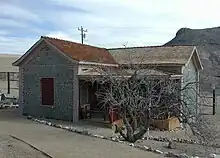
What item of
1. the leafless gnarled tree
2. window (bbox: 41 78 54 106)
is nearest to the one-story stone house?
window (bbox: 41 78 54 106)

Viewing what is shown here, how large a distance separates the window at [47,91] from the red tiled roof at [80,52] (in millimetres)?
2007

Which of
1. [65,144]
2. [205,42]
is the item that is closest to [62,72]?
[65,144]

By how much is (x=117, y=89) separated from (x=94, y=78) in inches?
117

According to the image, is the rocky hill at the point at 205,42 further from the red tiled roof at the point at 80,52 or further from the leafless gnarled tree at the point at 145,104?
the leafless gnarled tree at the point at 145,104

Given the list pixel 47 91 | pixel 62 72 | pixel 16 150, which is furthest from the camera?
pixel 47 91

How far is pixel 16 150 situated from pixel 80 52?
1166cm

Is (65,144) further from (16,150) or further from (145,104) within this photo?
(145,104)

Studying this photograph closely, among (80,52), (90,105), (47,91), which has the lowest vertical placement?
(90,105)

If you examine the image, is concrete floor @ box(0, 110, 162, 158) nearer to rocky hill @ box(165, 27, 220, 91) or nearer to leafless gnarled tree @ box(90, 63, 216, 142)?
leafless gnarled tree @ box(90, 63, 216, 142)

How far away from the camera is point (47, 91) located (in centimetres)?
2164

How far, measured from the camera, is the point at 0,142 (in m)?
12.6

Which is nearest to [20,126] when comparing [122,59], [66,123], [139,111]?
[66,123]

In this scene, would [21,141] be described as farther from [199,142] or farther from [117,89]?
[199,142]

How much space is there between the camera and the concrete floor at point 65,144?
10.9 meters
